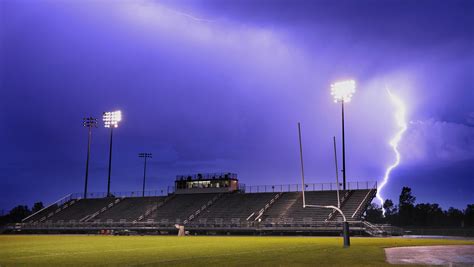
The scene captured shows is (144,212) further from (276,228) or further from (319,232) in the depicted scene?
(319,232)

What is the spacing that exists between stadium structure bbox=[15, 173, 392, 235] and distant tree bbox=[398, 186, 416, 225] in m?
15.6

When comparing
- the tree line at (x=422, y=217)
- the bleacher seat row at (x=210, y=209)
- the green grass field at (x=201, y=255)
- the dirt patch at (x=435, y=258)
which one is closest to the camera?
the dirt patch at (x=435, y=258)

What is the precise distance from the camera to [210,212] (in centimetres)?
6112

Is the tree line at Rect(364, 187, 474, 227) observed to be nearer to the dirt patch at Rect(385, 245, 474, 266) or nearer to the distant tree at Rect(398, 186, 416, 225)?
the distant tree at Rect(398, 186, 416, 225)

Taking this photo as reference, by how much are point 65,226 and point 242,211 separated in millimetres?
24241

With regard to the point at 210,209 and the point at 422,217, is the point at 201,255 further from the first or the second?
the point at 422,217

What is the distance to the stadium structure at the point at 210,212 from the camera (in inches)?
1982

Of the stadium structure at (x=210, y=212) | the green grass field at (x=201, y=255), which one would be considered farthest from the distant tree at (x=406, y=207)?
the green grass field at (x=201, y=255)

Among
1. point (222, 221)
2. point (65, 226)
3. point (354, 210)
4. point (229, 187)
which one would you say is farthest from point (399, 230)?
point (65, 226)

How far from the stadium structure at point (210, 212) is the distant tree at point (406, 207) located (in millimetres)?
15647

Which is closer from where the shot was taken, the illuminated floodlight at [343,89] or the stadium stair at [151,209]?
the illuminated floodlight at [343,89]

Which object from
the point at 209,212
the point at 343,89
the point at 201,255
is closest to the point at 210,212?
the point at 209,212

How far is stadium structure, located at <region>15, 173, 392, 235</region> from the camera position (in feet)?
165

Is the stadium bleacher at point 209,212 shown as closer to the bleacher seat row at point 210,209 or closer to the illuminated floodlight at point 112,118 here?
the bleacher seat row at point 210,209
